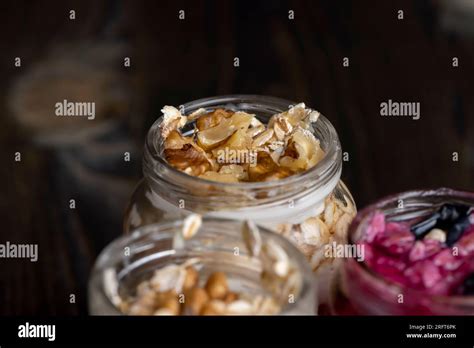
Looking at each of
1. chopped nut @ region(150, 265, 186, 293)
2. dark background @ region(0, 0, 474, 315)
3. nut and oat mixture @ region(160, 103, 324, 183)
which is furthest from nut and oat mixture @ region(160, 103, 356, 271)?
dark background @ region(0, 0, 474, 315)

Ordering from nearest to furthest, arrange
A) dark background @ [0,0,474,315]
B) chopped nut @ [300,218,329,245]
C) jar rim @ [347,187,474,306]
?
jar rim @ [347,187,474,306]
chopped nut @ [300,218,329,245]
dark background @ [0,0,474,315]

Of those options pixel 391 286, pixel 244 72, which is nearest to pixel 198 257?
pixel 391 286

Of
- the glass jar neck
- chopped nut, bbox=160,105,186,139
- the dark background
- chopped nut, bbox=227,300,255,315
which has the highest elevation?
the dark background

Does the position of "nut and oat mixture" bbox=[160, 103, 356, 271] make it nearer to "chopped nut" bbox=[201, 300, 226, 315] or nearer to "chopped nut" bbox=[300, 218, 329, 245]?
"chopped nut" bbox=[300, 218, 329, 245]

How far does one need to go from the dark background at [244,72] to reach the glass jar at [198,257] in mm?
440

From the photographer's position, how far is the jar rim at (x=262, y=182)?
2.18 ft

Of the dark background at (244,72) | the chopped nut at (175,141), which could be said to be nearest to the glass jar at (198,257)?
the chopped nut at (175,141)

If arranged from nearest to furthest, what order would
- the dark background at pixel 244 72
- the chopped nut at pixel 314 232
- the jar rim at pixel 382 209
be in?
1. the jar rim at pixel 382 209
2. the chopped nut at pixel 314 232
3. the dark background at pixel 244 72

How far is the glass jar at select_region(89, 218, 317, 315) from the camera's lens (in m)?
0.59

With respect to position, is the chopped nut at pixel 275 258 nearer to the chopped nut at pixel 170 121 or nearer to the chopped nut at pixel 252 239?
the chopped nut at pixel 252 239

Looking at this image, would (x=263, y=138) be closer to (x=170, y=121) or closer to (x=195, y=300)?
(x=170, y=121)

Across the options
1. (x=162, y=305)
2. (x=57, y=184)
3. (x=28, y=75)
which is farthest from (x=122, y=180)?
(x=162, y=305)

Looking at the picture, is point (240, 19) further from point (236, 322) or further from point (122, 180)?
point (236, 322)

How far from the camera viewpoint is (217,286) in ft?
1.92
